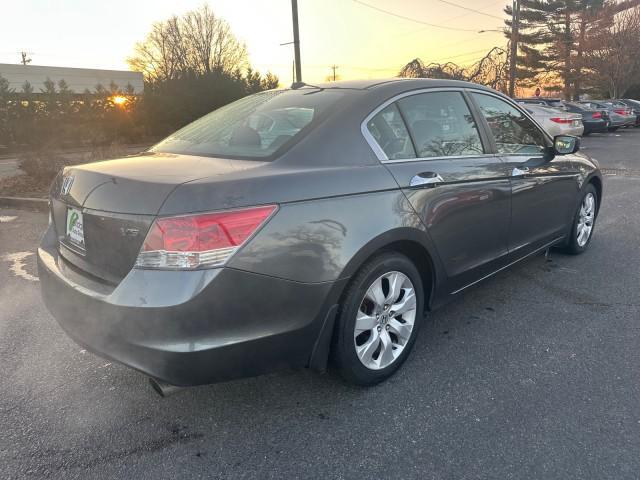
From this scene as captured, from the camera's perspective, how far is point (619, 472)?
6.91ft

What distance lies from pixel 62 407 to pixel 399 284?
6.22 feet

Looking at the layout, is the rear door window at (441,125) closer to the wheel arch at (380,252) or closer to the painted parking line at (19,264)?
the wheel arch at (380,252)

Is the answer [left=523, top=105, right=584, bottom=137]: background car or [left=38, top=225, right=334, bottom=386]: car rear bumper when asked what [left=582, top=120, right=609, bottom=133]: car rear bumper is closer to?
[left=523, top=105, right=584, bottom=137]: background car

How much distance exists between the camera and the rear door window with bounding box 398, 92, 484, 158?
119 inches

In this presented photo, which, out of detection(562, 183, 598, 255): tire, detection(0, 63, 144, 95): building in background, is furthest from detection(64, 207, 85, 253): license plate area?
detection(0, 63, 144, 95): building in background

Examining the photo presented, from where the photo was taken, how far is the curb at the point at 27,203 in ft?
26.2

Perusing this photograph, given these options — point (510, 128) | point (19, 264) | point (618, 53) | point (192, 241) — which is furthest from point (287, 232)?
point (618, 53)

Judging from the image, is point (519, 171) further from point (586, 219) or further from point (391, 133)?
point (586, 219)

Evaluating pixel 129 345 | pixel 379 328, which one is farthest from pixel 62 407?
pixel 379 328

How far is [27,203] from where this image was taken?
823 cm

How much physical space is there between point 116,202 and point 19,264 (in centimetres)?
368

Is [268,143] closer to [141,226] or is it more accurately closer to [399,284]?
[141,226]

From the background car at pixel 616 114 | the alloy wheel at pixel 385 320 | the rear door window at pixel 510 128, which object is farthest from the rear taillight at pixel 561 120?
the alloy wheel at pixel 385 320

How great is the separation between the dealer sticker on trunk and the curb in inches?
237
